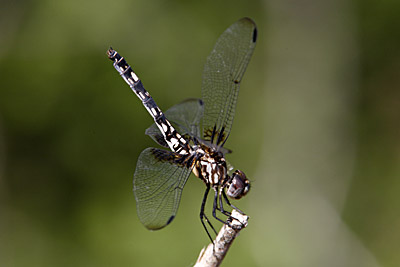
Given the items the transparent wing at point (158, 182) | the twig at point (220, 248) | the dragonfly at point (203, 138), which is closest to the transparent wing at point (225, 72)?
the dragonfly at point (203, 138)

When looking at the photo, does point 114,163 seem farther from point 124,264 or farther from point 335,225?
point 335,225

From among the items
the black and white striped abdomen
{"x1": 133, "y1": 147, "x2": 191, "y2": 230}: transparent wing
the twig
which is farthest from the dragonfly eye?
the twig

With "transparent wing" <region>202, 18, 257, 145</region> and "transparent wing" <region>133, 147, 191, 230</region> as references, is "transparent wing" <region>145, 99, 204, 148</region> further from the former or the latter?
"transparent wing" <region>133, 147, 191, 230</region>

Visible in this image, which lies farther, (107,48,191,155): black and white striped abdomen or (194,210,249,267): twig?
(107,48,191,155): black and white striped abdomen

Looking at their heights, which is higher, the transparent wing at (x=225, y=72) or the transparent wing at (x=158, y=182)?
the transparent wing at (x=225, y=72)

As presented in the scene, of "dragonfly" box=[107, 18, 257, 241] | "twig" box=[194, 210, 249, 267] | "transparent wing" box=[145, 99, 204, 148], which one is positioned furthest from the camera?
"transparent wing" box=[145, 99, 204, 148]

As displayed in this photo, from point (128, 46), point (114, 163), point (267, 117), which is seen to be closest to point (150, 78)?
point (128, 46)

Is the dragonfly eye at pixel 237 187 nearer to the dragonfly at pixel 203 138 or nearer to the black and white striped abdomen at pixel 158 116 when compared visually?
the dragonfly at pixel 203 138
